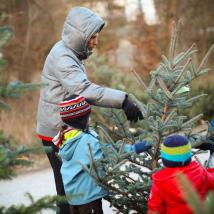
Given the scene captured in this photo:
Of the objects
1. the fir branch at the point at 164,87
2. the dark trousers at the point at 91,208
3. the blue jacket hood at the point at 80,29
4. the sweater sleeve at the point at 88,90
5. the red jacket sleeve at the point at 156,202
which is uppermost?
the blue jacket hood at the point at 80,29

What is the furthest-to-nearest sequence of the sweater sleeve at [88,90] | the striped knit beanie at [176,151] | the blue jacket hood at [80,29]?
the blue jacket hood at [80,29]
the sweater sleeve at [88,90]
the striped knit beanie at [176,151]

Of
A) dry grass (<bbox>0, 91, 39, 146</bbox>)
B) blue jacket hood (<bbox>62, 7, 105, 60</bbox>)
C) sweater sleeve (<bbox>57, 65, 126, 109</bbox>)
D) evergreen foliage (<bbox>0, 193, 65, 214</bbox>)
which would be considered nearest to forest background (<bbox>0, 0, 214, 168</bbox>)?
dry grass (<bbox>0, 91, 39, 146</bbox>)

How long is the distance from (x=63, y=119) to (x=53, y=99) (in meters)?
0.36

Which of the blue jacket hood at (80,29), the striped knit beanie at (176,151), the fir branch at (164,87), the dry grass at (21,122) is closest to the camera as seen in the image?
the striped knit beanie at (176,151)

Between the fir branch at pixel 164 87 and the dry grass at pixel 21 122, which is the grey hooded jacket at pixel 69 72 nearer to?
the fir branch at pixel 164 87

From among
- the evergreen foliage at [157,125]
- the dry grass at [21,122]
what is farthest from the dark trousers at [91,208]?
the dry grass at [21,122]

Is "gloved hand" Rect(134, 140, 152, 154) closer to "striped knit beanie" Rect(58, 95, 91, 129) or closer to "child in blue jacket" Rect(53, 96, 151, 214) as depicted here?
"child in blue jacket" Rect(53, 96, 151, 214)

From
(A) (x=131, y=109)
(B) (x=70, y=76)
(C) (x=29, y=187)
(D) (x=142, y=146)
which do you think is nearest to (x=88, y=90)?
(B) (x=70, y=76)

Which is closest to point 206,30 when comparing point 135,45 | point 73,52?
point 135,45

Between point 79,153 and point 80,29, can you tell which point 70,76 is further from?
point 79,153

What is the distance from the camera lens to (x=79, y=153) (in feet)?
12.7

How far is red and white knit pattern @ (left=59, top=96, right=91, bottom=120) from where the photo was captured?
12.6ft

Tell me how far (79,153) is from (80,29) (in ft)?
3.06

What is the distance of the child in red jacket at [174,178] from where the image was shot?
3.21 metres
